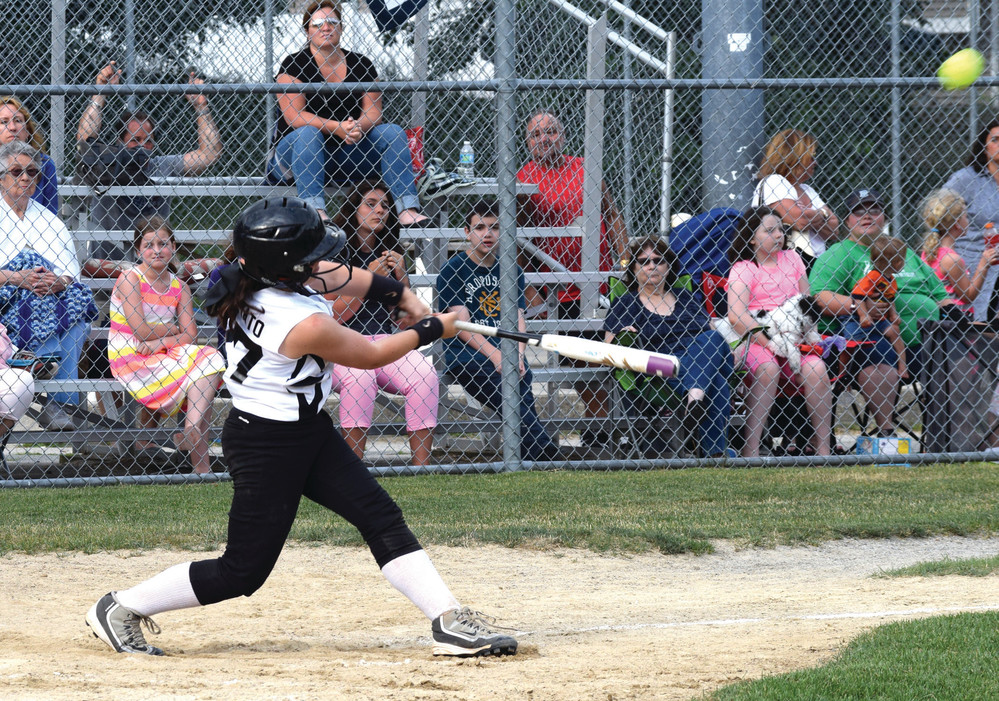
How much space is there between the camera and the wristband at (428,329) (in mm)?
3801

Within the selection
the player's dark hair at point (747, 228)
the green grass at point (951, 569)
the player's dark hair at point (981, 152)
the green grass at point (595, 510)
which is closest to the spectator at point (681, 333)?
the green grass at point (595, 510)

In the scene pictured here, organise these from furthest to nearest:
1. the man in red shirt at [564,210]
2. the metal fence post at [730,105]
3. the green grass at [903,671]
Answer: the man in red shirt at [564,210]
the metal fence post at [730,105]
the green grass at [903,671]

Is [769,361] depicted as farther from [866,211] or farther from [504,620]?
[504,620]

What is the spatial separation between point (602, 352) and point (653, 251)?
3.01 metres

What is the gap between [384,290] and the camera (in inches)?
161

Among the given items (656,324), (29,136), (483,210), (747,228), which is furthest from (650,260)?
(29,136)

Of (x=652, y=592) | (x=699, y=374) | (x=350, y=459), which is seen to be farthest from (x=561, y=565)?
(x=699, y=374)

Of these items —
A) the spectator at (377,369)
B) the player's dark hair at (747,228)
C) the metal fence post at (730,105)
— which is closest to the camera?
the spectator at (377,369)

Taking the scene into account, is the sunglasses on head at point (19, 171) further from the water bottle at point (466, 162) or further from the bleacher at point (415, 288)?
the water bottle at point (466, 162)

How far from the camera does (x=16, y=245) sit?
707 cm

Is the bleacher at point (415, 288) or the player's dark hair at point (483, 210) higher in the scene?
the player's dark hair at point (483, 210)

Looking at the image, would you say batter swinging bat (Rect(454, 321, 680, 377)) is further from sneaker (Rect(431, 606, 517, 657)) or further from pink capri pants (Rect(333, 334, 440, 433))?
pink capri pants (Rect(333, 334, 440, 433))

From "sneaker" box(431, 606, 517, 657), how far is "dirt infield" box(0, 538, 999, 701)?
0.05m

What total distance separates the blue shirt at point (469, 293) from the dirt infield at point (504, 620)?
2037mm
